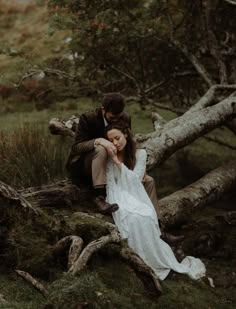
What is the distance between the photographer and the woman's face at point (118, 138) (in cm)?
664

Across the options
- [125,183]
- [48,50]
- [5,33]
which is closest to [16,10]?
[5,33]

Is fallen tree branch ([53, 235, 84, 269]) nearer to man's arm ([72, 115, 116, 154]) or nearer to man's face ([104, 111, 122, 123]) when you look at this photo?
man's arm ([72, 115, 116, 154])

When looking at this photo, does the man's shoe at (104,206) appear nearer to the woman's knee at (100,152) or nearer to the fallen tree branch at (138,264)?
the woman's knee at (100,152)

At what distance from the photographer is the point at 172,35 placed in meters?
11.7

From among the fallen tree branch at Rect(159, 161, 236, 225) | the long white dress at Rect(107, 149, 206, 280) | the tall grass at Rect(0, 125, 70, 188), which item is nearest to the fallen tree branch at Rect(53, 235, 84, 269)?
the long white dress at Rect(107, 149, 206, 280)

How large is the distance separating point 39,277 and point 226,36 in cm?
797

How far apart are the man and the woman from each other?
0.09 metres

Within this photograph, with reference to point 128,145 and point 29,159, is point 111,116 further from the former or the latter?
Answer: point 29,159

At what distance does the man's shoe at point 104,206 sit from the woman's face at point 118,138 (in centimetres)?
53

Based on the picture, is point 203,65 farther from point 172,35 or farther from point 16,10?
point 16,10

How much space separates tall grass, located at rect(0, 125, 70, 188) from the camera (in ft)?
29.0

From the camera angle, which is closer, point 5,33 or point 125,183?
point 125,183

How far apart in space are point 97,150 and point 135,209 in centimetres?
71

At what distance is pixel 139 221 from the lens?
21.0 feet
